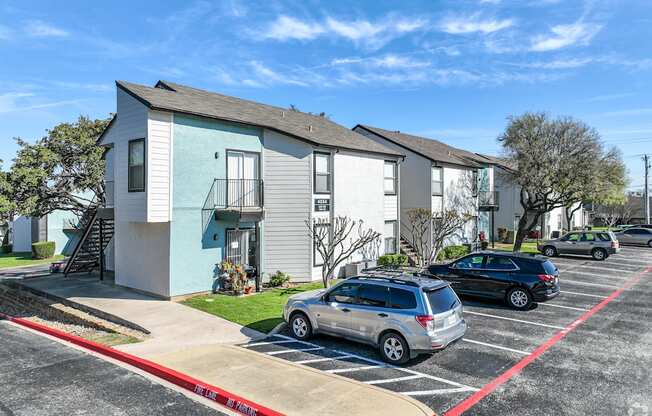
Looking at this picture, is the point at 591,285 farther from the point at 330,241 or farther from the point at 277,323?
the point at 277,323

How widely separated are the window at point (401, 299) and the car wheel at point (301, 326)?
2442 millimetres

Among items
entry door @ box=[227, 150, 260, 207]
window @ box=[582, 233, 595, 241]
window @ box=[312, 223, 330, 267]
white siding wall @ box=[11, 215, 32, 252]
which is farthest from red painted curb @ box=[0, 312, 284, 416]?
white siding wall @ box=[11, 215, 32, 252]

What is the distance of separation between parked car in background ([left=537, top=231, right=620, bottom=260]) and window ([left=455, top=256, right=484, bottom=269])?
15.9 metres

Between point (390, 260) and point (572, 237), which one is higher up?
point (572, 237)

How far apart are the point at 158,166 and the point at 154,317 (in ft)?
16.2

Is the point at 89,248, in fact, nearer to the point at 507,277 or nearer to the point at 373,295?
the point at 373,295

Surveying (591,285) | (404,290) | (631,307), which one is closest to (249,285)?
(404,290)

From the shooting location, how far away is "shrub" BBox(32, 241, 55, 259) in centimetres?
3092

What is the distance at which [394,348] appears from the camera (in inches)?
365

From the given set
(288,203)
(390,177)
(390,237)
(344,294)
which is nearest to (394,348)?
(344,294)

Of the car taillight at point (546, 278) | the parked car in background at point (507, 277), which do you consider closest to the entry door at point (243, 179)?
the parked car in background at point (507, 277)

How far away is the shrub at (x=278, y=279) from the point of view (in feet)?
55.9

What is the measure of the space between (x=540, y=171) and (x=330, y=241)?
56.5 feet

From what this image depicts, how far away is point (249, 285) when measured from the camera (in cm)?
1616
